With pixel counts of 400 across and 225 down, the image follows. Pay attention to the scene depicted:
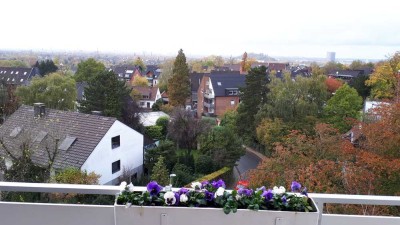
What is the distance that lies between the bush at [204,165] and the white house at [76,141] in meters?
1.27

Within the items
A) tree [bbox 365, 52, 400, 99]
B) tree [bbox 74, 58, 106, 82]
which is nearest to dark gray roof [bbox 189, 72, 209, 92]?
tree [bbox 74, 58, 106, 82]

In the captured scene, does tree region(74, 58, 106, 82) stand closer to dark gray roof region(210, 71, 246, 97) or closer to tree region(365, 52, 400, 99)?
dark gray roof region(210, 71, 246, 97)

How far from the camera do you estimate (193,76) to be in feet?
61.7

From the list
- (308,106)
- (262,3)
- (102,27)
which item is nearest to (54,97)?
(308,106)

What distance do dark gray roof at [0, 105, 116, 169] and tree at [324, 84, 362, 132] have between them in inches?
250

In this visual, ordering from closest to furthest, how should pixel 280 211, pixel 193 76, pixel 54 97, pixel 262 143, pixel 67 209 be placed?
pixel 280 211 < pixel 67 209 < pixel 262 143 < pixel 54 97 < pixel 193 76

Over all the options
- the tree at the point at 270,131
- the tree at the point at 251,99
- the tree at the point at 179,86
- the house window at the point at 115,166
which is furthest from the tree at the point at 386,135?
the tree at the point at 179,86

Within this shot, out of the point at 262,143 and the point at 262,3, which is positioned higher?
the point at 262,3

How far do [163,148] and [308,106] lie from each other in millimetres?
4286

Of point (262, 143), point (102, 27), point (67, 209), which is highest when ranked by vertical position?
point (102, 27)

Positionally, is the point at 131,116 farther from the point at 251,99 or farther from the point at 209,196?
the point at 209,196

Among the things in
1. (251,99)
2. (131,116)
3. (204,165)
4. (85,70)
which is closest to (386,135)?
(204,165)

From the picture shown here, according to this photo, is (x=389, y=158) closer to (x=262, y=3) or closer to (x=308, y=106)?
(x=262, y=3)

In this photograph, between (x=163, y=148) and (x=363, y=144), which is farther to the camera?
(x=163, y=148)
